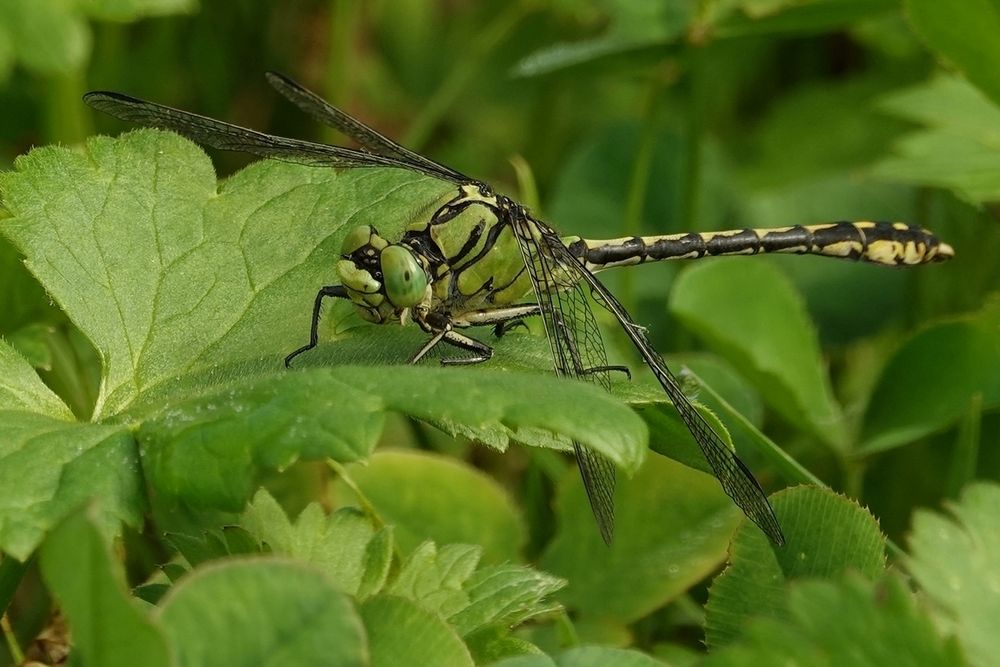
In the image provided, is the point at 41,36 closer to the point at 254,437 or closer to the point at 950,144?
the point at 254,437

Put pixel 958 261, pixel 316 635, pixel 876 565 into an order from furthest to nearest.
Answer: pixel 958 261
pixel 876 565
pixel 316 635

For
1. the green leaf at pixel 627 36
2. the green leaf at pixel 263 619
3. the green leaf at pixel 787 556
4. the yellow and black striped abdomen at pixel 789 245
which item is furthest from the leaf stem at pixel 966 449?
the green leaf at pixel 263 619

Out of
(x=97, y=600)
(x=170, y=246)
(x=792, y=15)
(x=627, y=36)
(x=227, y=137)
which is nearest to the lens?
(x=97, y=600)

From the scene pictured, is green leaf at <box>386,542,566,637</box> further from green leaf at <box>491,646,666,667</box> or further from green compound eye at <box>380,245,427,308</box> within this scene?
green compound eye at <box>380,245,427,308</box>

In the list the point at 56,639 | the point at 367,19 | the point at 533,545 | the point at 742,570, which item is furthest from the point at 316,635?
the point at 367,19

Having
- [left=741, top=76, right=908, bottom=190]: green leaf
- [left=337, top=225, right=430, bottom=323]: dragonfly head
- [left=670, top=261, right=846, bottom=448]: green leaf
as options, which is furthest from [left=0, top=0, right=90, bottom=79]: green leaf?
[left=741, top=76, right=908, bottom=190]: green leaf

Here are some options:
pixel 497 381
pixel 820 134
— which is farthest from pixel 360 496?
pixel 820 134

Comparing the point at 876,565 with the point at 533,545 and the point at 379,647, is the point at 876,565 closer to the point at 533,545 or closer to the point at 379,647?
the point at 379,647
